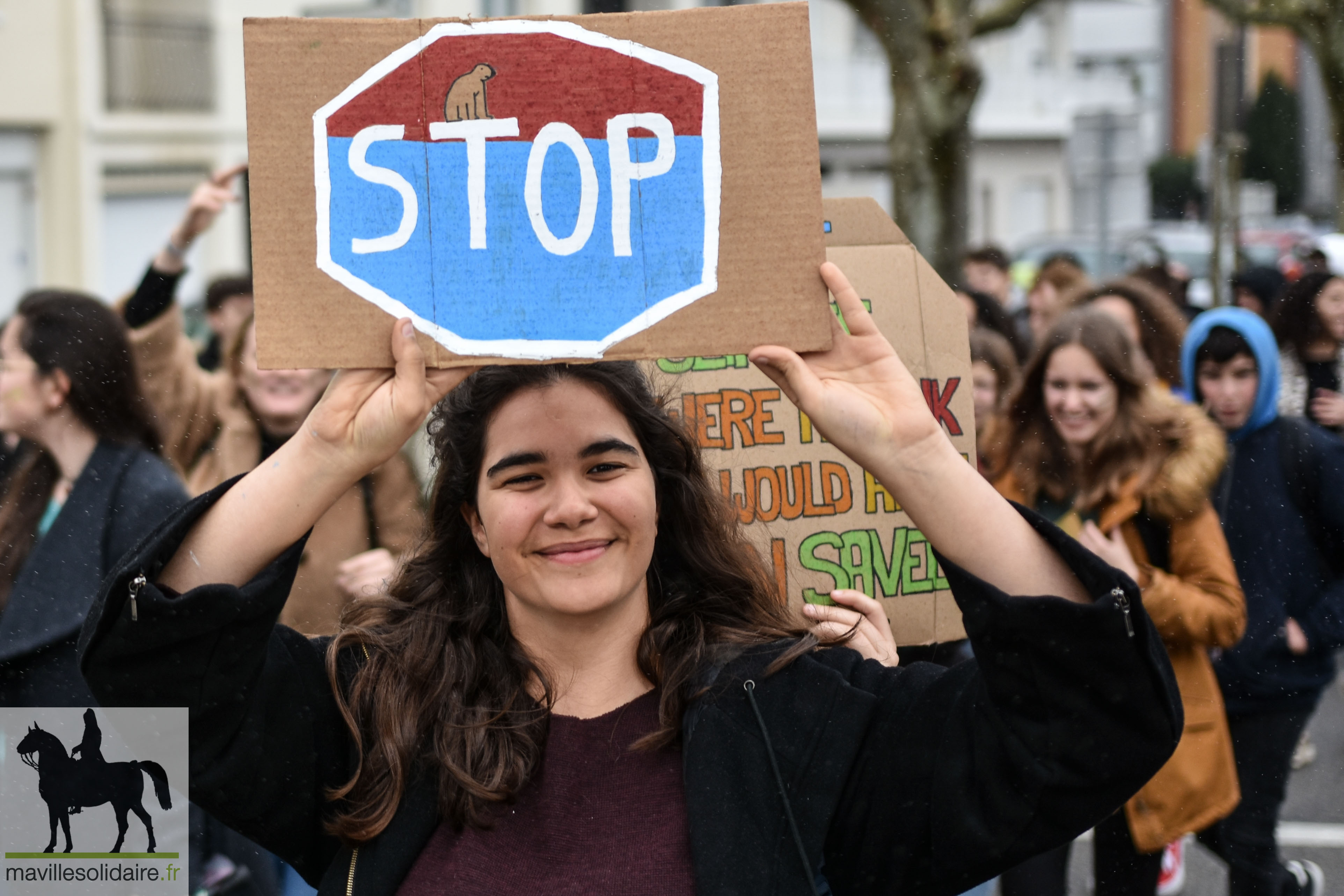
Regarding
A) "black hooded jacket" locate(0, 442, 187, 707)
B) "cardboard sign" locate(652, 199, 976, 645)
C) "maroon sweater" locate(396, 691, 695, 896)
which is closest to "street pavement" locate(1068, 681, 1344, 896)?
"cardboard sign" locate(652, 199, 976, 645)

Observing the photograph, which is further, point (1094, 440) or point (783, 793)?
point (1094, 440)

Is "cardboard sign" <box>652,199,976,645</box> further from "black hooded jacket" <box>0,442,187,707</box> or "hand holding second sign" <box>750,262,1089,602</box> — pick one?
"black hooded jacket" <box>0,442,187,707</box>

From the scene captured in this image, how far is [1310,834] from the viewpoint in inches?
236

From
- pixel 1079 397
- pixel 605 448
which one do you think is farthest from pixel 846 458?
pixel 1079 397

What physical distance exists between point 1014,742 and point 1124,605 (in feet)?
0.79

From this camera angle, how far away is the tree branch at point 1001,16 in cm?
1149

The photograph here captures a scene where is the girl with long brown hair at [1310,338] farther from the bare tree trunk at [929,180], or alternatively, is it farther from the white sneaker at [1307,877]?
the bare tree trunk at [929,180]

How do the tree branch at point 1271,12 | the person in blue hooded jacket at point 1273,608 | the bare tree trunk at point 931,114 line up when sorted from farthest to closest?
the tree branch at point 1271,12 → the bare tree trunk at point 931,114 → the person in blue hooded jacket at point 1273,608

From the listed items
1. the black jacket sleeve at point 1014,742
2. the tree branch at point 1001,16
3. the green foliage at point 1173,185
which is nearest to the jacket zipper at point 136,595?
the black jacket sleeve at point 1014,742

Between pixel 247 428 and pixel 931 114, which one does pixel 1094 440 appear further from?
pixel 931 114

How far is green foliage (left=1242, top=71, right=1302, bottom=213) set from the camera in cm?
3744

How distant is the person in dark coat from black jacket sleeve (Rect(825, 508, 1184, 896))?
2.23 meters

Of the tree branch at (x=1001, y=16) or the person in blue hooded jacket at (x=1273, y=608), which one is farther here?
the tree branch at (x=1001, y=16)

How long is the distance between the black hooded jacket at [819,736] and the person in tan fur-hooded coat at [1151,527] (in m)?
1.83
